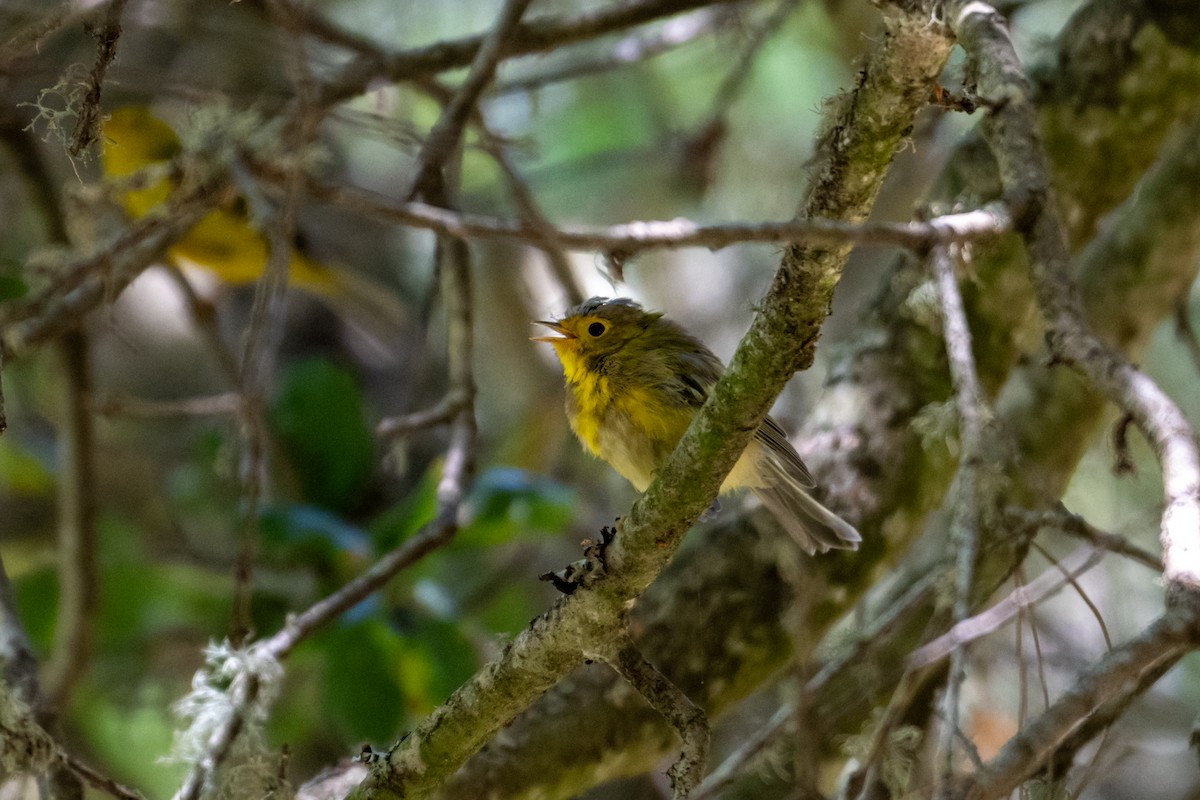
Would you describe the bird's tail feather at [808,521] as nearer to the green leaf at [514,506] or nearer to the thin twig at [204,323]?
the green leaf at [514,506]

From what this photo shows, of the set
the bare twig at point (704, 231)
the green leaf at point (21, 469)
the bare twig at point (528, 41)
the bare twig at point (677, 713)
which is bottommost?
the bare twig at point (677, 713)

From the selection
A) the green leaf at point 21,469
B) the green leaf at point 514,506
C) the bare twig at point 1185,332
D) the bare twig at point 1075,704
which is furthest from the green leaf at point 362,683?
the bare twig at point 1185,332

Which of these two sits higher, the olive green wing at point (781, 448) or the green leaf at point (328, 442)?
the green leaf at point (328, 442)

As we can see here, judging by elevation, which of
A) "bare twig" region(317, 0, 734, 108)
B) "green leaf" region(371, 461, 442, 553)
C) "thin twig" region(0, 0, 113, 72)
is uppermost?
"bare twig" region(317, 0, 734, 108)

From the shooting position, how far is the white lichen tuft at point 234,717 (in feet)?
8.44

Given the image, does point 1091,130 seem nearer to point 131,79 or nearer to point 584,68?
point 584,68

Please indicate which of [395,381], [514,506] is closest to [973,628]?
[514,506]

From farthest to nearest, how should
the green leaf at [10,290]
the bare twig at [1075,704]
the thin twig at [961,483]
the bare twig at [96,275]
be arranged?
the green leaf at [10,290]
the bare twig at [96,275]
the thin twig at [961,483]
the bare twig at [1075,704]

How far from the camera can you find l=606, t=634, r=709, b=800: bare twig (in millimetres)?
1992

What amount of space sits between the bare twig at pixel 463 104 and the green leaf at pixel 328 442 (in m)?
1.57

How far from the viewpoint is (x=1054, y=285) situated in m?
2.40

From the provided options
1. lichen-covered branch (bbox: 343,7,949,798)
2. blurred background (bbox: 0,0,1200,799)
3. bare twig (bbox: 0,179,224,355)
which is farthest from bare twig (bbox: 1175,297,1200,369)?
bare twig (bbox: 0,179,224,355)

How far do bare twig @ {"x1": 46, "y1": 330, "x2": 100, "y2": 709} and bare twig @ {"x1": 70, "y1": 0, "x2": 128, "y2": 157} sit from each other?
242cm

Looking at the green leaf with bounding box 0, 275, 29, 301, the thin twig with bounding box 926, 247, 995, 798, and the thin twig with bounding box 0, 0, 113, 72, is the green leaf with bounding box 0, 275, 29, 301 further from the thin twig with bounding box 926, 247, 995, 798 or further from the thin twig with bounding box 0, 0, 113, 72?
the thin twig with bounding box 926, 247, 995, 798
